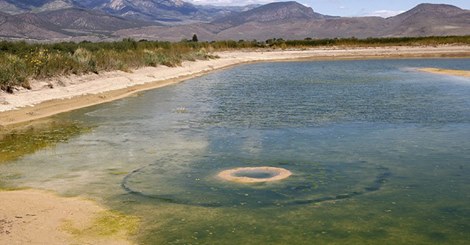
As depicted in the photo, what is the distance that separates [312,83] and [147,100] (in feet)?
42.4

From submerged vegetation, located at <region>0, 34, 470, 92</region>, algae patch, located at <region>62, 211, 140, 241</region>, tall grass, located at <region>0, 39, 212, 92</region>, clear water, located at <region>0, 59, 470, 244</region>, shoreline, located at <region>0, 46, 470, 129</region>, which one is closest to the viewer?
algae patch, located at <region>62, 211, 140, 241</region>

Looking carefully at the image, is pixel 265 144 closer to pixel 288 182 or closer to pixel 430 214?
pixel 288 182

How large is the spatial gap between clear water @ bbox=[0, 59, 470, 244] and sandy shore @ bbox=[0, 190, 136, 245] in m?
0.48

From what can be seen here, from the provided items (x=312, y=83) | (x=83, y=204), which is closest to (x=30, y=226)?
(x=83, y=204)

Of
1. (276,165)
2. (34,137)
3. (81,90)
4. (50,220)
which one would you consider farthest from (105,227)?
(81,90)

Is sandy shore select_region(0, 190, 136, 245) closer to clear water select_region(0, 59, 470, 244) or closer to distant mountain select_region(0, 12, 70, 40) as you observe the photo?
clear water select_region(0, 59, 470, 244)

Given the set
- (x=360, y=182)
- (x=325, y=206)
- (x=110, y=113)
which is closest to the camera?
(x=325, y=206)

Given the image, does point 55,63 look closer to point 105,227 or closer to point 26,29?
point 105,227

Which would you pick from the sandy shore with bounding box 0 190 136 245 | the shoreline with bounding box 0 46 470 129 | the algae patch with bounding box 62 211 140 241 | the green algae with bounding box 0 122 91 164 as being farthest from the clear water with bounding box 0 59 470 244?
the shoreline with bounding box 0 46 470 129

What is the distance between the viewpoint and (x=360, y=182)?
11.8 metres

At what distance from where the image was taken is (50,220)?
31.5ft

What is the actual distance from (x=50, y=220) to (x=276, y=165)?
5.64 m

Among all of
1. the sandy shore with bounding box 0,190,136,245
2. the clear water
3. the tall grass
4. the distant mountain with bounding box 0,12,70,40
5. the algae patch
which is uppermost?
the distant mountain with bounding box 0,12,70,40

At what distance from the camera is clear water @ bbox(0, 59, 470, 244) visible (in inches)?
363
